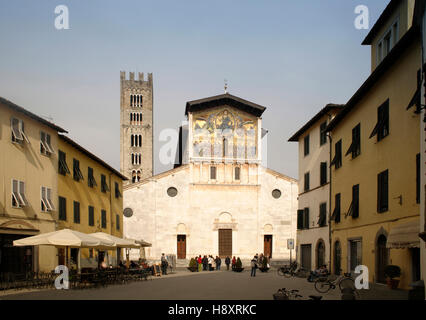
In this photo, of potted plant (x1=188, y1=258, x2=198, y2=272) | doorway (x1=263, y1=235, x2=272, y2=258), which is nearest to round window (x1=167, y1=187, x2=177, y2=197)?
doorway (x1=263, y1=235, x2=272, y2=258)

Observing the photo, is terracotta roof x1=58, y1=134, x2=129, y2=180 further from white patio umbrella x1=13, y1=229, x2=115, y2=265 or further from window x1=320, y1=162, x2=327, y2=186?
window x1=320, y1=162, x2=327, y2=186

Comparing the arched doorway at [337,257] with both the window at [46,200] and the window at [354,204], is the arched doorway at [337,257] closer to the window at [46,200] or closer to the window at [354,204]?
the window at [354,204]

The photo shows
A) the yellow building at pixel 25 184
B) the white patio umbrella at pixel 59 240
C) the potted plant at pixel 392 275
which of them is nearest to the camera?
the potted plant at pixel 392 275

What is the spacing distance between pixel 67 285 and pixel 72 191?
9.43 m

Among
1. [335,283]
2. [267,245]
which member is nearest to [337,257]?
[335,283]

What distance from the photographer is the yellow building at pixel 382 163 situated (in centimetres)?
1742

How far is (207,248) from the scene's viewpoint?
52594 millimetres

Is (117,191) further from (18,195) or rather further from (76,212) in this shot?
(18,195)

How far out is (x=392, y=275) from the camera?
18141mm

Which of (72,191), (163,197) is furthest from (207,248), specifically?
(72,191)

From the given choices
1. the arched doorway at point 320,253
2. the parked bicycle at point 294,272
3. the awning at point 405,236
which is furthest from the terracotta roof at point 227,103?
the awning at point 405,236

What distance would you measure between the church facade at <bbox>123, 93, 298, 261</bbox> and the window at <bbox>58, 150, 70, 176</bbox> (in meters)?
23.4
